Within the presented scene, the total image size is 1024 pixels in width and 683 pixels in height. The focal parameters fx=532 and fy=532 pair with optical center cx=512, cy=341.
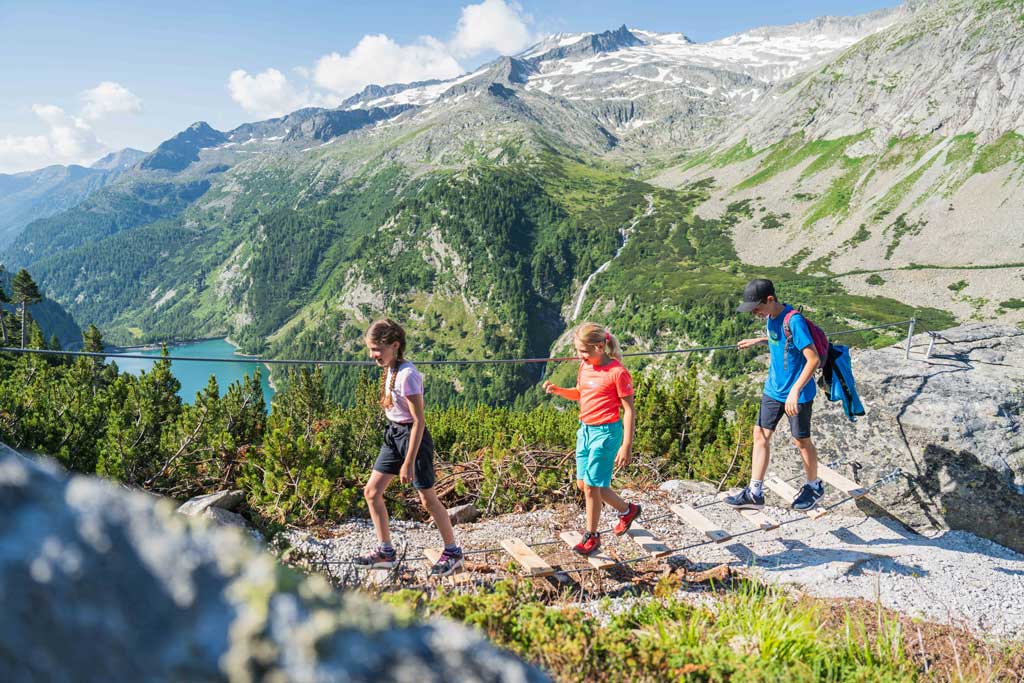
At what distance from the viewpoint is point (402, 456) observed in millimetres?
5855

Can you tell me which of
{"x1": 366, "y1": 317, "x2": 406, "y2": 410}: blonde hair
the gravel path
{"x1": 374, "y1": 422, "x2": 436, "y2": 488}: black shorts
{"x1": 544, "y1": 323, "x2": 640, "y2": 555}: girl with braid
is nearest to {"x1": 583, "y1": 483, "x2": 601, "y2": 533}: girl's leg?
{"x1": 544, "y1": 323, "x2": 640, "y2": 555}: girl with braid

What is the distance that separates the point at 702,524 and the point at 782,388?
2.05m

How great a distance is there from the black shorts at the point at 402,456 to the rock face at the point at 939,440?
6442 millimetres

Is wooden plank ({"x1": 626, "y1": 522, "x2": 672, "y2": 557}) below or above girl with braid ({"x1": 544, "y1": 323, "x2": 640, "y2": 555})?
below

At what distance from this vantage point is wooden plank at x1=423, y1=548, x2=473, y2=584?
5648mm

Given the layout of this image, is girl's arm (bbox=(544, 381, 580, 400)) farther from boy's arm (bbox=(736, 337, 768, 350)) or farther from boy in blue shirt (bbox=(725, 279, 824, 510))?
boy's arm (bbox=(736, 337, 768, 350))

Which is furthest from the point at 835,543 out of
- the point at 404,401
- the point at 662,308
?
the point at 662,308

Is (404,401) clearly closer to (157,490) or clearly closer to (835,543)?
(157,490)

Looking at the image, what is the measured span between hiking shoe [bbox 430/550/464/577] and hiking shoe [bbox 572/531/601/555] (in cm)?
138

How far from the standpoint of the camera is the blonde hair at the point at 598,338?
5852 mm

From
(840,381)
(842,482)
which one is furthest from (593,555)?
(842,482)

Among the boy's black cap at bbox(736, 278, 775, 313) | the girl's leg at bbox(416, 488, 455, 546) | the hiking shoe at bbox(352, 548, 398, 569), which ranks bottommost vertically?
the hiking shoe at bbox(352, 548, 398, 569)

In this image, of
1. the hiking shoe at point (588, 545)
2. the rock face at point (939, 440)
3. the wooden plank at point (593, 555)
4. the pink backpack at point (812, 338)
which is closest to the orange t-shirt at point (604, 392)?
the hiking shoe at point (588, 545)

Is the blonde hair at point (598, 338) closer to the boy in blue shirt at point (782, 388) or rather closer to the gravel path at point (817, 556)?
the boy in blue shirt at point (782, 388)
